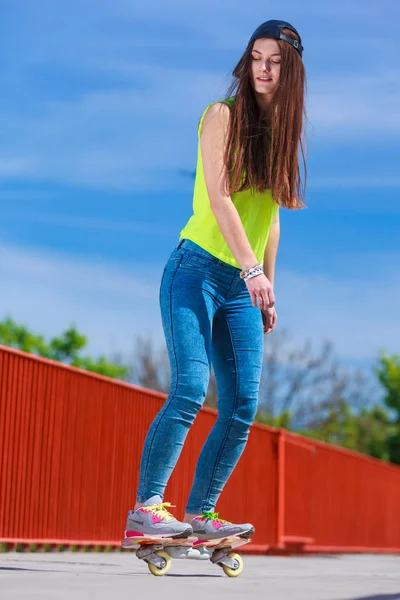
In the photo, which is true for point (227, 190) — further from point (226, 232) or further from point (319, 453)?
point (319, 453)

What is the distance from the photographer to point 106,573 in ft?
13.4

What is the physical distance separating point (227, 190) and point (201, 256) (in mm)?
252

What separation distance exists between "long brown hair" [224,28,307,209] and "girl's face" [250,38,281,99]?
2 cm

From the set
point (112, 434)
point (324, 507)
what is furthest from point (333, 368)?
point (112, 434)

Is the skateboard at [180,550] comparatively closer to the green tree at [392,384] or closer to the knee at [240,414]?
the knee at [240,414]

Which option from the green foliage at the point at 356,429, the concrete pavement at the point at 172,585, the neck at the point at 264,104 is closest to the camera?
the concrete pavement at the point at 172,585

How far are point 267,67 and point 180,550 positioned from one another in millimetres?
1747

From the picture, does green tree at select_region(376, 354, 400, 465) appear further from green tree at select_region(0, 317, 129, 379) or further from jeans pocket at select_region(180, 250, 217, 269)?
jeans pocket at select_region(180, 250, 217, 269)

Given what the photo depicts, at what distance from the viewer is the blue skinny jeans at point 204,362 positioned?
12.0 feet

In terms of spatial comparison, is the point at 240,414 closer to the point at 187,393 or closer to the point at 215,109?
the point at 187,393

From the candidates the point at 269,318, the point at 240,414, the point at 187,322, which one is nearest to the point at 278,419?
the point at 269,318

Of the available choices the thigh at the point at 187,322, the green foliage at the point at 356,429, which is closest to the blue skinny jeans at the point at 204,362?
the thigh at the point at 187,322

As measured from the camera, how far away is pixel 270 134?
156 inches

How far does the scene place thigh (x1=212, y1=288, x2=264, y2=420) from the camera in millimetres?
3900
